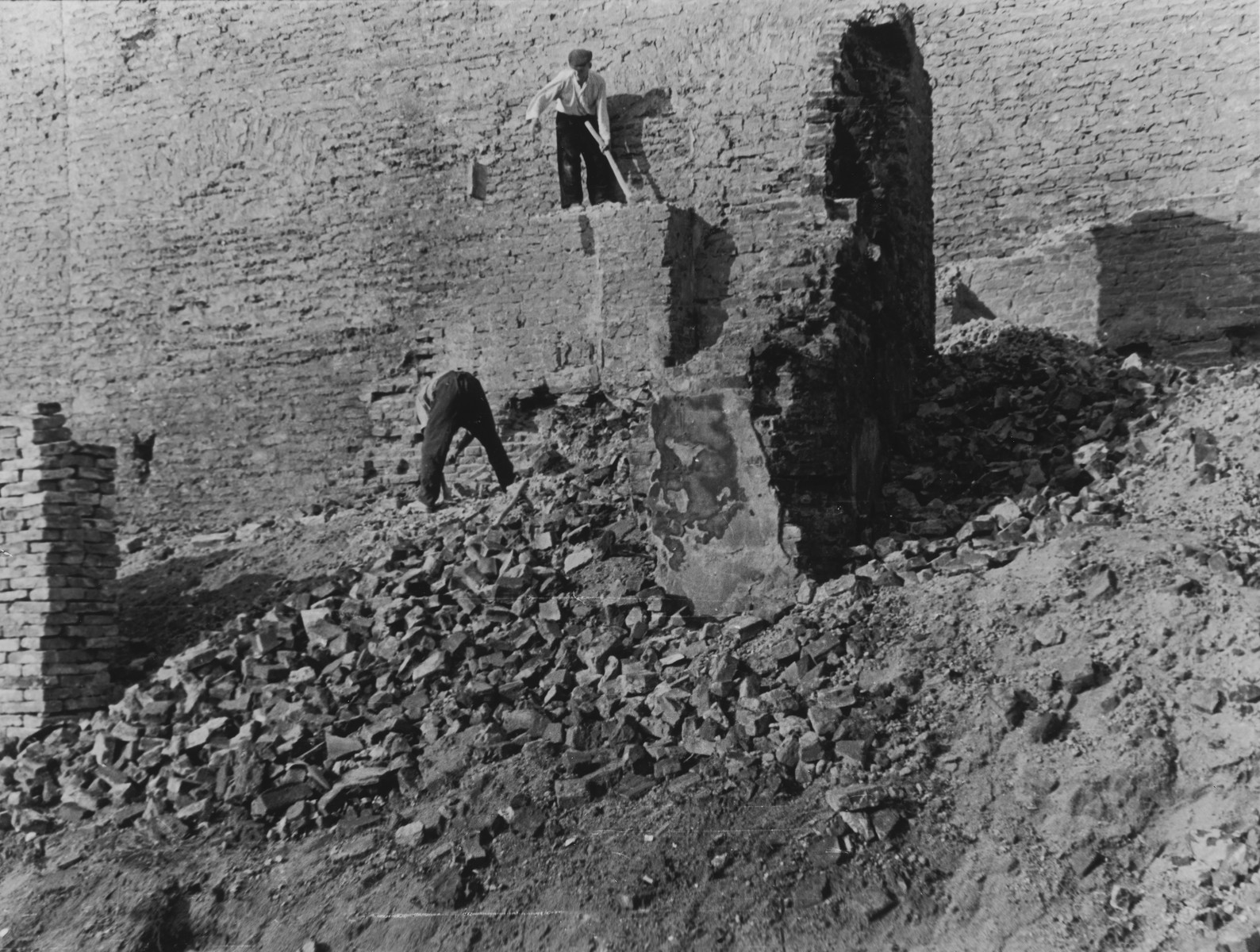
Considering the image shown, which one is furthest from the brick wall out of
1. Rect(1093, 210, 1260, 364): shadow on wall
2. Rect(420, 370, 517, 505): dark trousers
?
Rect(420, 370, 517, 505): dark trousers

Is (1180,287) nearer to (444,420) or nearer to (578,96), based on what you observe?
(578,96)

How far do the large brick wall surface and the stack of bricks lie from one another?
3.12m

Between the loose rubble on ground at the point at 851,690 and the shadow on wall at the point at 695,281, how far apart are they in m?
0.92

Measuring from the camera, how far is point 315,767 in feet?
17.3

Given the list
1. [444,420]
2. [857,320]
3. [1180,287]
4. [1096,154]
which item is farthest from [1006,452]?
[1096,154]

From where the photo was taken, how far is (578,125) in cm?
960

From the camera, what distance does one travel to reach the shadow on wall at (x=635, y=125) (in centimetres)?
955

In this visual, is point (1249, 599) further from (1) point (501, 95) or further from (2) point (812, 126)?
(1) point (501, 95)

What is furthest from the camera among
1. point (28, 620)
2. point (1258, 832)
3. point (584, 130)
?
point (584, 130)

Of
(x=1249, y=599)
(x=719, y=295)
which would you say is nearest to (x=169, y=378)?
(x=719, y=295)

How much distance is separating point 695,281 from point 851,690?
11.2 ft

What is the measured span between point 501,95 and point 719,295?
12.3ft

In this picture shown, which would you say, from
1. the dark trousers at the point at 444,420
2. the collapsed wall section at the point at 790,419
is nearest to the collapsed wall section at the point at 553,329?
the dark trousers at the point at 444,420

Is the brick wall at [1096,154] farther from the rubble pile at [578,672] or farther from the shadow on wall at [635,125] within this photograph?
the rubble pile at [578,672]
